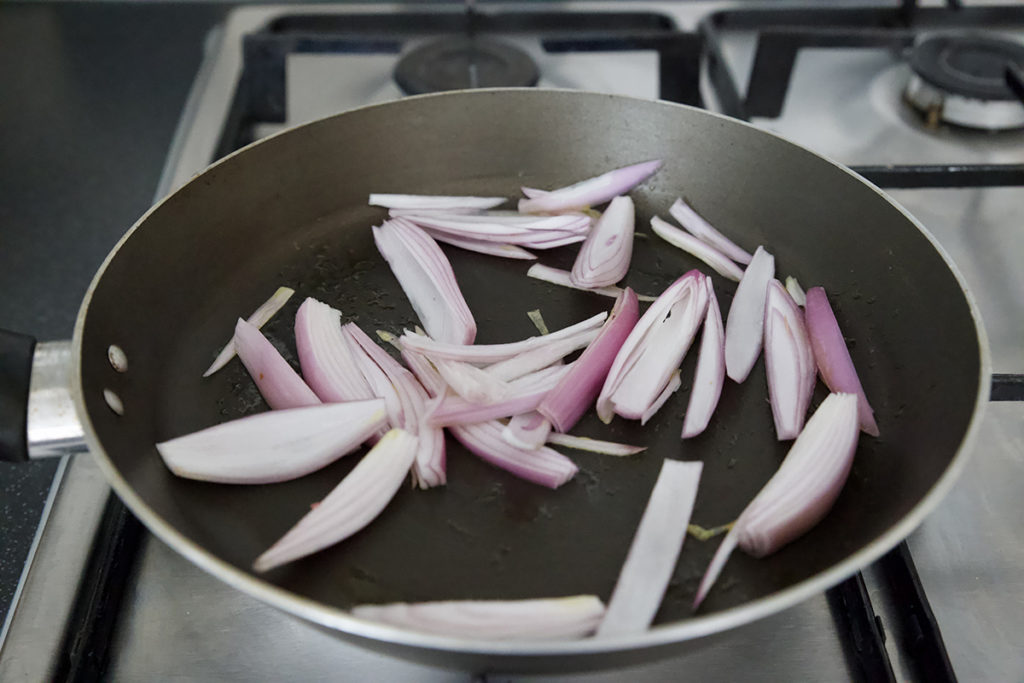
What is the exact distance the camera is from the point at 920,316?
26.3 inches

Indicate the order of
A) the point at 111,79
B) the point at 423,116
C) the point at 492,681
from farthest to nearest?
the point at 111,79 < the point at 423,116 < the point at 492,681

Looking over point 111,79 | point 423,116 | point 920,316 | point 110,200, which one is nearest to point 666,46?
point 423,116

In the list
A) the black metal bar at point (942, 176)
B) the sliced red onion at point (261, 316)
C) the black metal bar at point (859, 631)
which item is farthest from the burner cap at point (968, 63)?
the sliced red onion at point (261, 316)

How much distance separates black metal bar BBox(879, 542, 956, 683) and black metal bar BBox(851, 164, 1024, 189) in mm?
393

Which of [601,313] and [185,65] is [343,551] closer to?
[601,313]

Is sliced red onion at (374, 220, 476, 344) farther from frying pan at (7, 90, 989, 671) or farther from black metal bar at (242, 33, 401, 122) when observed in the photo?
black metal bar at (242, 33, 401, 122)

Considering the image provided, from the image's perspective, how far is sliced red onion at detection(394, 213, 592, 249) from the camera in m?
0.80

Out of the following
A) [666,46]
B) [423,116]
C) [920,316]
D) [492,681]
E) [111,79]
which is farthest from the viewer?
[111,79]

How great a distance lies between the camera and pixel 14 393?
19.9 inches

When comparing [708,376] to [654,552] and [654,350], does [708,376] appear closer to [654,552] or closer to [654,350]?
[654,350]

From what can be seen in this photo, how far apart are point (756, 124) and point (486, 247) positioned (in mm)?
399

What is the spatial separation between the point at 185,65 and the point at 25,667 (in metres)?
1.00

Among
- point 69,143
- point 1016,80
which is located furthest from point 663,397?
point 69,143

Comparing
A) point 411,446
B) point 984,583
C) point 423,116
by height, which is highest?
point 423,116
